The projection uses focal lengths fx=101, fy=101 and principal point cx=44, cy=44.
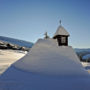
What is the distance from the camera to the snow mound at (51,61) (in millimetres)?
4289

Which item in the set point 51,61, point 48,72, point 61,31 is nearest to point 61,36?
point 61,31

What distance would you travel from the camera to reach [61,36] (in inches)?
272

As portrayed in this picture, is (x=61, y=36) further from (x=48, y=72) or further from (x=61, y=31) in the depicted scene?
(x=48, y=72)

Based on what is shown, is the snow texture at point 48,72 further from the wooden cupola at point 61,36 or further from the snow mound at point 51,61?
the wooden cupola at point 61,36

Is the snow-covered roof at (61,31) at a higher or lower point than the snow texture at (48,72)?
higher

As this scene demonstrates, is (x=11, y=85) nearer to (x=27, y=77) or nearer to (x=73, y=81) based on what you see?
(x=27, y=77)

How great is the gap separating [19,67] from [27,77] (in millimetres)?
1032

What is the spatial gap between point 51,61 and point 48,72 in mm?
549

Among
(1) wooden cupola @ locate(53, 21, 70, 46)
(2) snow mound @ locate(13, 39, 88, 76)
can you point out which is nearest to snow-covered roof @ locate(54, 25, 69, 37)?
(1) wooden cupola @ locate(53, 21, 70, 46)

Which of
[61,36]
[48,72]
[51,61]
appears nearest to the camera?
[48,72]

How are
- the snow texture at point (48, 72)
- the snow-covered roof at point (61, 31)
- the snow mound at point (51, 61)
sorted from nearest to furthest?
1. the snow texture at point (48, 72)
2. the snow mound at point (51, 61)
3. the snow-covered roof at point (61, 31)

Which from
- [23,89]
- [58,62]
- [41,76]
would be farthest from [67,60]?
[23,89]

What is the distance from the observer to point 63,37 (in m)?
6.99

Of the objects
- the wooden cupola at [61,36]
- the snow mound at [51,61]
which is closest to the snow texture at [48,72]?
the snow mound at [51,61]
